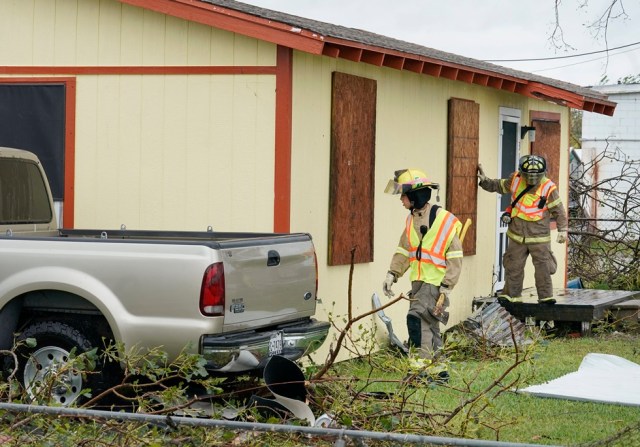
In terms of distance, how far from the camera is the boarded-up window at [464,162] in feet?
46.5

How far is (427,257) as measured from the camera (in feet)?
35.2

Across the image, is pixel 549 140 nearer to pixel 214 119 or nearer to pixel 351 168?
pixel 351 168

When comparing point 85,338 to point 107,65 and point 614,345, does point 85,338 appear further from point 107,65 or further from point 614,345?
point 614,345

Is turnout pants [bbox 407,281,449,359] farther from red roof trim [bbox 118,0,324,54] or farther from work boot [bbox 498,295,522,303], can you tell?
work boot [bbox 498,295,522,303]

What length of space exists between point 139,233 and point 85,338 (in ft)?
7.29

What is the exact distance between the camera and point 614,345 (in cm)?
1379

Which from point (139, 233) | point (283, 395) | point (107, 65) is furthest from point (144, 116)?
point (283, 395)

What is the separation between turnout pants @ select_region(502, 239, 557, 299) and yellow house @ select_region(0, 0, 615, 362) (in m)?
2.27

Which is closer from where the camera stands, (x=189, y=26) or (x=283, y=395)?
(x=283, y=395)

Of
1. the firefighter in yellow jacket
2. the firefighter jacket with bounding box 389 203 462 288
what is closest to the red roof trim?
the firefighter in yellow jacket

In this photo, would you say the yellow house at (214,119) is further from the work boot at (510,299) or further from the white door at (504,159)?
the white door at (504,159)

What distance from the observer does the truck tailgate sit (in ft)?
26.2

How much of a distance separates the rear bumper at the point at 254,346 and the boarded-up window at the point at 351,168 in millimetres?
2729

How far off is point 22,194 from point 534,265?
6.97 meters
